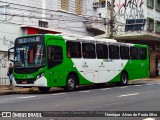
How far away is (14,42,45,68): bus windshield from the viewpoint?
19453mm

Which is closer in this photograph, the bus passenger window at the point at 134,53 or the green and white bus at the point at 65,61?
the green and white bus at the point at 65,61

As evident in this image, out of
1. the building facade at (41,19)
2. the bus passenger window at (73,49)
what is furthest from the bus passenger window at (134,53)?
the bus passenger window at (73,49)

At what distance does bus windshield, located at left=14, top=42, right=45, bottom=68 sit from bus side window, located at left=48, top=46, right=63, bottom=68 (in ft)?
1.22

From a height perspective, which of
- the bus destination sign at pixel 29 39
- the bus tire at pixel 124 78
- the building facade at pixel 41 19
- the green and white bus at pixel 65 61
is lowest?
the bus tire at pixel 124 78

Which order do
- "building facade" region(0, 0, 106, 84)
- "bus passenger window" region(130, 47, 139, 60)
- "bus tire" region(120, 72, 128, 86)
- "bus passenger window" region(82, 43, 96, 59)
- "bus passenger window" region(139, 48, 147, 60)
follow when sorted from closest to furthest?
"bus passenger window" region(82, 43, 96, 59) → "building facade" region(0, 0, 106, 84) → "bus tire" region(120, 72, 128, 86) → "bus passenger window" region(130, 47, 139, 60) → "bus passenger window" region(139, 48, 147, 60)

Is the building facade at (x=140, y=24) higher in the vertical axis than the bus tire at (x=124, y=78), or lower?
higher

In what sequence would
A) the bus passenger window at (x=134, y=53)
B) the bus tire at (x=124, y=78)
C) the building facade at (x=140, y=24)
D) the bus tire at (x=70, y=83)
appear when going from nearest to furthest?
the bus tire at (x=70, y=83)
the bus tire at (x=124, y=78)
the bus passenger window at (x=134, y=53)
the building facade at (x=140, y=24)

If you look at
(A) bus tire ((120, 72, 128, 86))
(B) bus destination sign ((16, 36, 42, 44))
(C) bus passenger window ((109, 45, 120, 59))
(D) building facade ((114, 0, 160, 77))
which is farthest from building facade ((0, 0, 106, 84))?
(D) building facade ((114, 0, 160, 77))

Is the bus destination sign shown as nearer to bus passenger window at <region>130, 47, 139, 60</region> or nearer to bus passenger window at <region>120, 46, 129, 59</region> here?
bus passenger window at <region>120, 46, 129, 59</region>

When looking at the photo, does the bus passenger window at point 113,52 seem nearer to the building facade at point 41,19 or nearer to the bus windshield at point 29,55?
the building facade at point 41,19

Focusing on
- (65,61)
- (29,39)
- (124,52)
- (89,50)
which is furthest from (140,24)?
(29,39)

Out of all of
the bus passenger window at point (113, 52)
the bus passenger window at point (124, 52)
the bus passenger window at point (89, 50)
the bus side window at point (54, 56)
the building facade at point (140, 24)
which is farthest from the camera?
the building facade at point (140, 24)

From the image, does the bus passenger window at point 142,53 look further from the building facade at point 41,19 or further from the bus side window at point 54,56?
the bus side window at point 54,56

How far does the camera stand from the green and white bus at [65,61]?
19531mm
